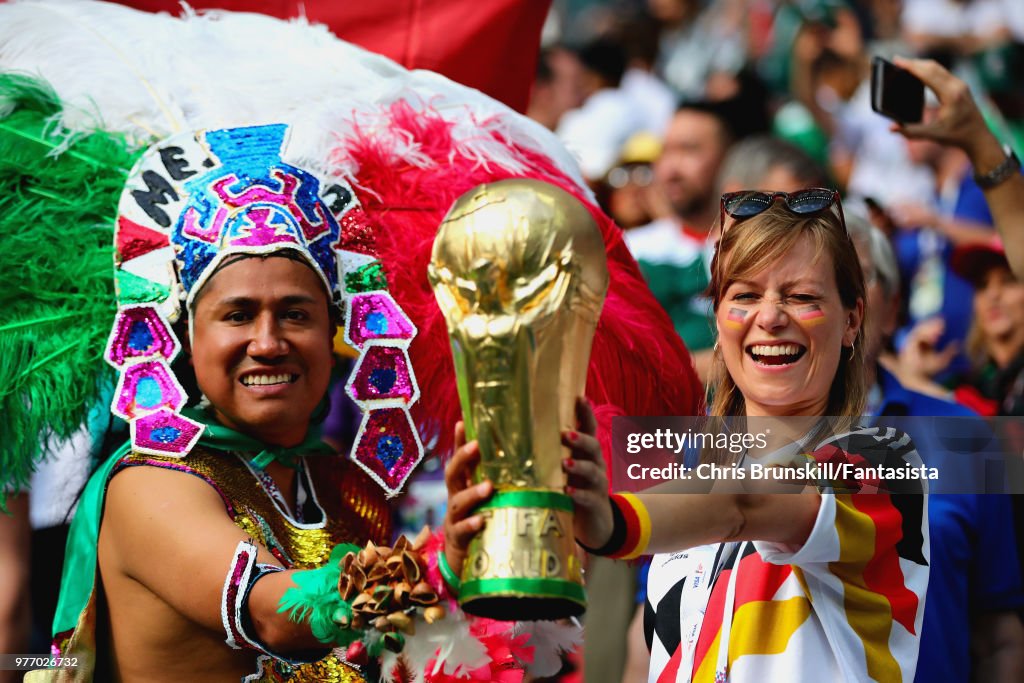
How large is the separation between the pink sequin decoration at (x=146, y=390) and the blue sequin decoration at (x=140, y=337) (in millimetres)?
36

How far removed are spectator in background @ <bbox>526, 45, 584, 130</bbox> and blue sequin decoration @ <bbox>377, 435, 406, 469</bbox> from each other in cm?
472

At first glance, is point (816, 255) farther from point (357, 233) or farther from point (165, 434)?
point (165, 434)

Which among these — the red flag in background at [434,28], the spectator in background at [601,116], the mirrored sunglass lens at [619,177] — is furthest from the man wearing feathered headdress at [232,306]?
the spectator in background at [601,116]

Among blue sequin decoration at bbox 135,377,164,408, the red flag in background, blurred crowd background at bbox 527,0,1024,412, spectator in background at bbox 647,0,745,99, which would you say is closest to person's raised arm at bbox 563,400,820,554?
blue sequin decoration at bbox 135,377,164,408

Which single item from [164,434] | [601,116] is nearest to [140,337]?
[164,434]

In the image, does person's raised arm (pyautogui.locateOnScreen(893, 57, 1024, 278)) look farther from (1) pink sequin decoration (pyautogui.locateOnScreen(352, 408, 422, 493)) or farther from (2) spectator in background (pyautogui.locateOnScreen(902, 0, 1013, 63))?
(2) spectator in background (pyautogui.locateOnScreen(902, 0, 1013, 63))

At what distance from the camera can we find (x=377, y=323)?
131 inches

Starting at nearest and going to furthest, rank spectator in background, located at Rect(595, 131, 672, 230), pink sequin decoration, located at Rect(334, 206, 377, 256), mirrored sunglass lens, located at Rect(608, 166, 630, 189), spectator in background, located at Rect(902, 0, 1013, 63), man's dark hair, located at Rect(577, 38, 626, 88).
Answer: pink sequin decoration, located at Rect(334, 206, 377, 256), spectator in background, located at Rect(595, 131, 672, 230), mirrored sunglass lens, located at Rect(608, 166, 630, 189), man's dark hair, located at Rect(577, 38, 626, 88), spectator in background, located at Rect(902, 0, 1013, 63)

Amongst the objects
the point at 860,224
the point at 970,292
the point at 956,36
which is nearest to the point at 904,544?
the point at 860,224

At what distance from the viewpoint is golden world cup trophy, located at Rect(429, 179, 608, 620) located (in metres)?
2.05

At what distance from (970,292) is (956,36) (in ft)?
10.2

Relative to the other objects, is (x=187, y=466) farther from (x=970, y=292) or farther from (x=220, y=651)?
(x=970, y=292)

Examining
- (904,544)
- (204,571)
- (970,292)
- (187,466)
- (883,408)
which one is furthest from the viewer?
(970,292)

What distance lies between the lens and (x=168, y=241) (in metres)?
3.23
